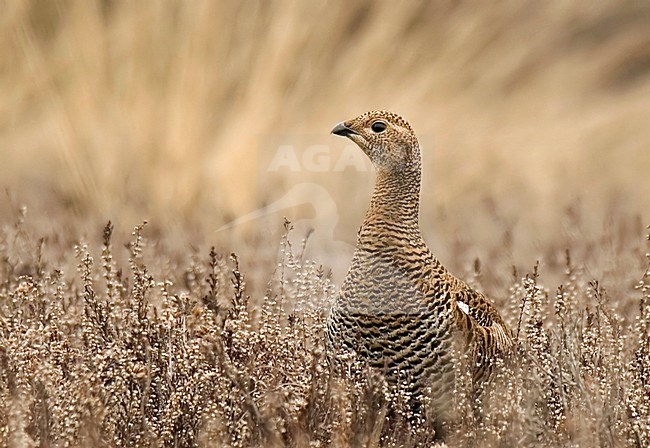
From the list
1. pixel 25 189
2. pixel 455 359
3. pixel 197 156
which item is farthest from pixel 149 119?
pixel 455 359

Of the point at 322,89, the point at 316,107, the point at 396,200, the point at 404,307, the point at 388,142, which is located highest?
the point at 322,89

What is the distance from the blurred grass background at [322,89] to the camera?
736 cm

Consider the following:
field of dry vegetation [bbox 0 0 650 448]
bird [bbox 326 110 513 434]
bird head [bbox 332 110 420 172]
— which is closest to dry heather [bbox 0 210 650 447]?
bird [bbox 326 110 513 434]

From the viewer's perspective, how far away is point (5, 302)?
383 centimetres

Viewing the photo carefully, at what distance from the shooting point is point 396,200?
357cm

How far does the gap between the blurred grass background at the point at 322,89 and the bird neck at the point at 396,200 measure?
3.60 metres

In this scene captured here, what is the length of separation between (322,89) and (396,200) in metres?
4.13

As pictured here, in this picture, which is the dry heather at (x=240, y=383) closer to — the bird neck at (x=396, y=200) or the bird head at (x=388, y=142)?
the bird neck at (x=396, y=200)

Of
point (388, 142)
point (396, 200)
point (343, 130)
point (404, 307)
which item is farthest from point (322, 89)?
point (404, 307)

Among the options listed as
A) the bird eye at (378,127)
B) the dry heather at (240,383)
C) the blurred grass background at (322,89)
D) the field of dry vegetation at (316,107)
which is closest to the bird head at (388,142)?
the bird eye at (378,127)

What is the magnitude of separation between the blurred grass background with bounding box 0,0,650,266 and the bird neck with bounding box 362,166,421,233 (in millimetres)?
3605

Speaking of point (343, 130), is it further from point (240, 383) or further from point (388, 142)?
point (240, 383)

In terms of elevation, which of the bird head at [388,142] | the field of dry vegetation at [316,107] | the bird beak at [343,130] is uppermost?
the field of dry vegetation at [316,107]

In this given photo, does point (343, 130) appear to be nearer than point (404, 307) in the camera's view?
No
